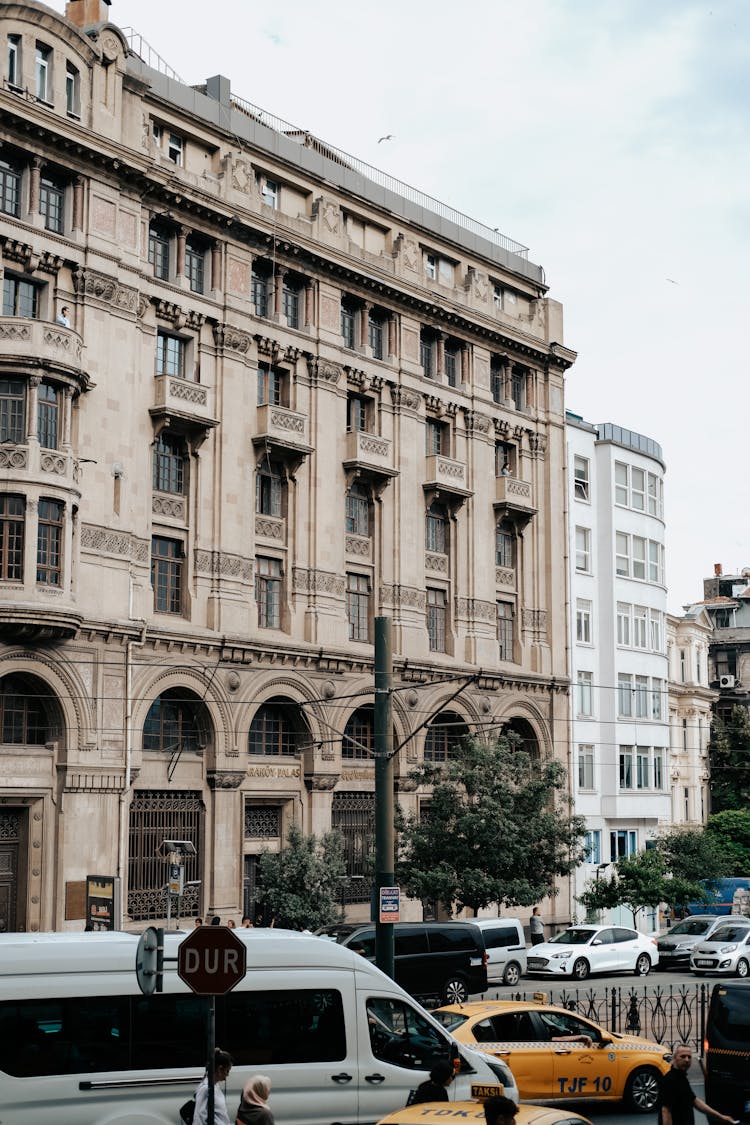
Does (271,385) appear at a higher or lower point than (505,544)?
higher

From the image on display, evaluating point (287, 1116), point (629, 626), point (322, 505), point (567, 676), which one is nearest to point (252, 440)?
point (322, 505)

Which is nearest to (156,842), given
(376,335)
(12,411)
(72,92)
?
(12,411)

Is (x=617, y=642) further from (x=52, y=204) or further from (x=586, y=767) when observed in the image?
(x=52, y=204)

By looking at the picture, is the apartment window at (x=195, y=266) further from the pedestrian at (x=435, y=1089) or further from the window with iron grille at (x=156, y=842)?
the pedestrian at (x=435, y=1089)

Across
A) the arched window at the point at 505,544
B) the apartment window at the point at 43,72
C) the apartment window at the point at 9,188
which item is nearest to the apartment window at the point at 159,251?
the apartment window at the point at 9,188

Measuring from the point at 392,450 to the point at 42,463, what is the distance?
16.8 meters

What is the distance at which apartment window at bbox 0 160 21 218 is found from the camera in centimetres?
4000

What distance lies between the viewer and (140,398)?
43.0 meters

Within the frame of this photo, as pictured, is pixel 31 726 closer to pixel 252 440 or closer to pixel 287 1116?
pixel 252 440

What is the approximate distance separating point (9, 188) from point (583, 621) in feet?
104

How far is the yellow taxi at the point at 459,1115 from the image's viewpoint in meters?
12.0

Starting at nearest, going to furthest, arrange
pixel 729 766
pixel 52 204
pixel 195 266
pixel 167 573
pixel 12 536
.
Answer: pixel 12 536
pixel 52 204
pixel 167 573
pixel 195 266
pixel 729 766

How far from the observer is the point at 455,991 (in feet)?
118

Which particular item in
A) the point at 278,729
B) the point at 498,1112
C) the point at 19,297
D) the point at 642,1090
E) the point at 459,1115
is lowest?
the point at 642,1090
